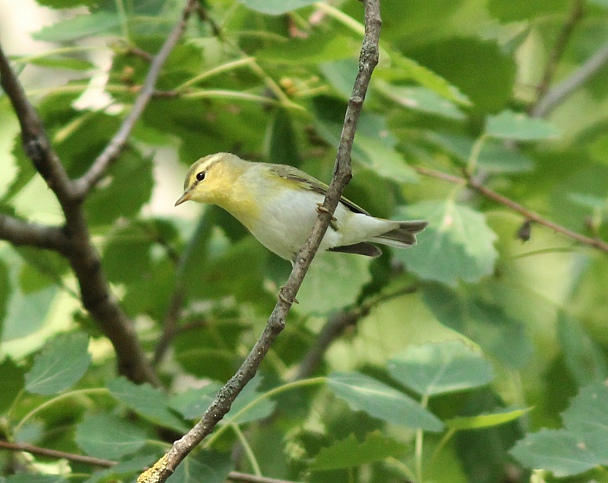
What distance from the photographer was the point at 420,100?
285 centimetres

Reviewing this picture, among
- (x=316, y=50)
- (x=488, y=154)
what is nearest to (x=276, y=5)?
(x=316, y=50)

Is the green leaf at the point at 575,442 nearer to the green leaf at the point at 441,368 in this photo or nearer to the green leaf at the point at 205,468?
the green leaf at the point at 441,368

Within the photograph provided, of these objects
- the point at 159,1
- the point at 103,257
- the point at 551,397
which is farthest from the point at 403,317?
the point at 159,1

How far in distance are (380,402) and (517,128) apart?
1.41 metres

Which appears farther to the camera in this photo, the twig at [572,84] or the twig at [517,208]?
the twig at [572,84]

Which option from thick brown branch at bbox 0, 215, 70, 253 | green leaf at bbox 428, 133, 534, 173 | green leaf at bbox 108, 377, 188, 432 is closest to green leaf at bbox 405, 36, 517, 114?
green leaf at bbox 428, 133, 534, 173

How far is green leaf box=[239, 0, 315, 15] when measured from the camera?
6.96 feet

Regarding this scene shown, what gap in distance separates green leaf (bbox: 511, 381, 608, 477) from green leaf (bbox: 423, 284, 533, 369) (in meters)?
0.75

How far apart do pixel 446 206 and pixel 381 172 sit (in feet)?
1.62

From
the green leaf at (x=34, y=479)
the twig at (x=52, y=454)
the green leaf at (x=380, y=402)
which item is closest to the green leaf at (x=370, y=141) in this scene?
the green leaf at (x=380, y=402)

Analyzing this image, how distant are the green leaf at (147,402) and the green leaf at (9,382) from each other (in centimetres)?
29

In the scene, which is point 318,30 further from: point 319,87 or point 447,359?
point 447,359

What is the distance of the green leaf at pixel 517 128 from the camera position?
9.77 feet

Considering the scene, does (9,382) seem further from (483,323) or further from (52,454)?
(483,323)
